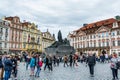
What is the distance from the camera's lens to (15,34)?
218ft

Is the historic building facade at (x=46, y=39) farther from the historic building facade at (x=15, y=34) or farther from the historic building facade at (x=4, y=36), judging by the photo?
the historic building facade at (x=4, y=36)

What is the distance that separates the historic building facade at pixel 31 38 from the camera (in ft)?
235

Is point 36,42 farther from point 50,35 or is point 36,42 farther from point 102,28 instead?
point 102,28

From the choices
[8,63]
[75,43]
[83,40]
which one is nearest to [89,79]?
[8,63]

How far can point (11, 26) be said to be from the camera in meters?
64.2

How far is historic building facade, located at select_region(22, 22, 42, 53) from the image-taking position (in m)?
71.5

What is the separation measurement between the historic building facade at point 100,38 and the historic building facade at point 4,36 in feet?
93.1

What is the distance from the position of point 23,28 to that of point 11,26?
24.2 ft

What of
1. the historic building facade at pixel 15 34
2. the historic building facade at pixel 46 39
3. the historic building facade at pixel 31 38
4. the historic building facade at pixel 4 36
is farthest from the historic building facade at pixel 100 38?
the historic building facade at pixel 4 36

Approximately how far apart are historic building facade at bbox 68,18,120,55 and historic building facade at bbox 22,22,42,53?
681 inches

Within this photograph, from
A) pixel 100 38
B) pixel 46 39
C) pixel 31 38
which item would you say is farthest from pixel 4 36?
pixel 100 38

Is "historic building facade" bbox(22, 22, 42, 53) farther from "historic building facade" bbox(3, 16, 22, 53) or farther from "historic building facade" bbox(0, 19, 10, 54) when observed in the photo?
"historic building facade" bbox(0, 19, 10, 54)

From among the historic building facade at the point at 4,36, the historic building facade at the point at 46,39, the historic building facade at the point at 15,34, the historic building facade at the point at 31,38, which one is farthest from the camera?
the historic building facade at the point at 46,39

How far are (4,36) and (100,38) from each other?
113ft
